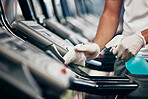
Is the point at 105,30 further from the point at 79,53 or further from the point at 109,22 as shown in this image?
the point at 79,53

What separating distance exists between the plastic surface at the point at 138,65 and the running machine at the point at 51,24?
70.7 inches

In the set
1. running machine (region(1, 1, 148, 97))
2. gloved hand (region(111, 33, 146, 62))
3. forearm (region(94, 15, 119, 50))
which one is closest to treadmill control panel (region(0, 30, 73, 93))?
running machine (region(1, 1, 148, 97))

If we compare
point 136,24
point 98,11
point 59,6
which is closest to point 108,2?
point 136,24

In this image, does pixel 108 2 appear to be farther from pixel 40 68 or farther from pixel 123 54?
pixel 40 68

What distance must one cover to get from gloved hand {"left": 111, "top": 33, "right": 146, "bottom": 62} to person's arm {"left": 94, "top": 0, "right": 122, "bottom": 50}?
0.80 feet

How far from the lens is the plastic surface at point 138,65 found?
1.03 m

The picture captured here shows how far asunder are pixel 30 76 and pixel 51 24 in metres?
2.61

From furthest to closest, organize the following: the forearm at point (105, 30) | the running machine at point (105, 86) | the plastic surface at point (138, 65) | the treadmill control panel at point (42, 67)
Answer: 1. the forearm at point (105, 30)
2. the plastic surface at point (138, 65)
3. the running machine at point (105, 86)
4. the treadmill control panel at point (42, 67)

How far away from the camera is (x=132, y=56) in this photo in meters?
1.13

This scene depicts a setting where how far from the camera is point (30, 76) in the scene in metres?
0.47

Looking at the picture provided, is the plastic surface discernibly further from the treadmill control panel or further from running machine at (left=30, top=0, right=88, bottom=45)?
running machine at (left=30, top=0, right=88, bottom=45)

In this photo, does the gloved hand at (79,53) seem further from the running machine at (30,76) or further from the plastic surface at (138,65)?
the running machine at (30,76)

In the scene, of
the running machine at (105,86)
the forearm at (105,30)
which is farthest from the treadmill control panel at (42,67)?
the forearm at (105,30)

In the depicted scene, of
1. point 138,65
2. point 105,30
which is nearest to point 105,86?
point 138,65
